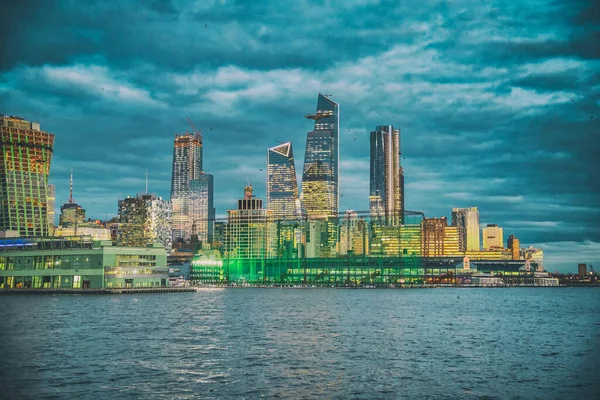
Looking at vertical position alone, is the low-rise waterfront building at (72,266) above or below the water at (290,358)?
above

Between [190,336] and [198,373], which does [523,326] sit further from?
[198,373]

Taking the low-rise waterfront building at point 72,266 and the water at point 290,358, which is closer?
the water at point 290,358

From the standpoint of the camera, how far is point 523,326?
327ft

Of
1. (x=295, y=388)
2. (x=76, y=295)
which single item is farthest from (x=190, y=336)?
(x=76, y=295)

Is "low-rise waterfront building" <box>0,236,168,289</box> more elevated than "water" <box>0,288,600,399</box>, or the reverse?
"low-rise waterfront building" <box>0,236,168,289</box>

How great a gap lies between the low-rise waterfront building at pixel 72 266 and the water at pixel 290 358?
74.2 meters

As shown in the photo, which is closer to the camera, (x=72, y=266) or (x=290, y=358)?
(x=290, y=358)

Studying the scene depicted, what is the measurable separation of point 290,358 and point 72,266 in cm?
13364

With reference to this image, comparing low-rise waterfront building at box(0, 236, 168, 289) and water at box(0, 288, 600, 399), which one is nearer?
water at box(0, 288, 600, 399)

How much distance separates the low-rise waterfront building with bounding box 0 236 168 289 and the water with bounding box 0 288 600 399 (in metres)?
74.2

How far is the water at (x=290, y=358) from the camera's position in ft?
152

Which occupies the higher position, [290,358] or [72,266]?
[72,266]

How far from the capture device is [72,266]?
18012 cm

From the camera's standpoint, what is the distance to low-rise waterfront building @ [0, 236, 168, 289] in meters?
178
